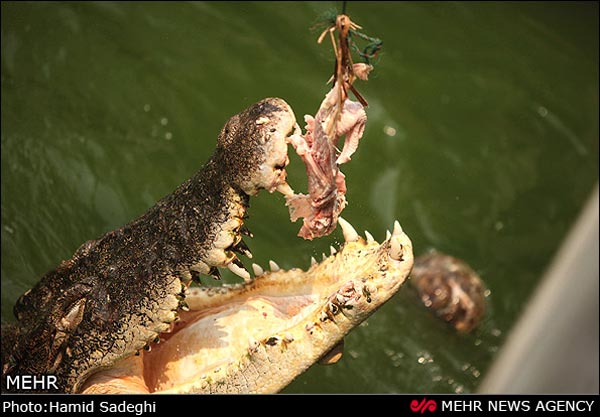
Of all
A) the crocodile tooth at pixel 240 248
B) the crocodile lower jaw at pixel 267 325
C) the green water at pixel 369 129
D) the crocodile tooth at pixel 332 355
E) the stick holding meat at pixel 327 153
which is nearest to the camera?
the stick holding meat at pixel 327 153

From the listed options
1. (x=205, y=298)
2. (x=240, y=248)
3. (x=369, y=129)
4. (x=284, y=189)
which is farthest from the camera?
(x=369, y=129)

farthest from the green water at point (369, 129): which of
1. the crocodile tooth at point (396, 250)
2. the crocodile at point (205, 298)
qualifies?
the crocodile tooth at point (396, 250)

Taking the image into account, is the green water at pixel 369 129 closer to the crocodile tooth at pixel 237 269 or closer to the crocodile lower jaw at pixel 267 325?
the crocodile lower jaw at pixel 267 325

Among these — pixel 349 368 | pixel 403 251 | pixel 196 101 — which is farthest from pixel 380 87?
pixel 403 251

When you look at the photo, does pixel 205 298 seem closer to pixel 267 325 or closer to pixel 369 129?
pixel 267 325
